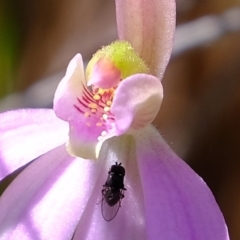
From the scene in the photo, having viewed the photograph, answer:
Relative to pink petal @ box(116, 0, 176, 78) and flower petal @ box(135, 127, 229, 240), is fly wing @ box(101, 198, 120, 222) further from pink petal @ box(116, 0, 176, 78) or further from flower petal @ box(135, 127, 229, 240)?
pink petal @ box(116, 0, 176, 78)

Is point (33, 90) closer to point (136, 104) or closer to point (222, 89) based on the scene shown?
point (222, 89)

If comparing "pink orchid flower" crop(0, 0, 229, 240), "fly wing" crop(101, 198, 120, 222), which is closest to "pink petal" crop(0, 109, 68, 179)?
"pink orchid flower" crop(0, 0, 229, 240)

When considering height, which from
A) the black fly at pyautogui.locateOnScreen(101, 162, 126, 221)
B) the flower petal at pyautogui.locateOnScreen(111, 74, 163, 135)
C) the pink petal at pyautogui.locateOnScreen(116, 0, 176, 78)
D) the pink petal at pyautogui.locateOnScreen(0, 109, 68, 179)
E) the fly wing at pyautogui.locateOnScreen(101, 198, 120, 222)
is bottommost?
the fly wing at pyautogui.locateOnScreen(101, 198, 120, 222)

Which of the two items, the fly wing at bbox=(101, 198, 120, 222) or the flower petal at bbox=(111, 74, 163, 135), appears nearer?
the flower petal at bbox=(111, 74, 163, 135)

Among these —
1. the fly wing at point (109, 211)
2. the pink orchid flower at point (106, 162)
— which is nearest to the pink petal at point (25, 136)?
the pink orchid flower at point (106, 162)

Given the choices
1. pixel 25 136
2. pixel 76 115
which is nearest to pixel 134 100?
pixel 76 115

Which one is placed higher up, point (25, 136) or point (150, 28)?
point (150, 28)

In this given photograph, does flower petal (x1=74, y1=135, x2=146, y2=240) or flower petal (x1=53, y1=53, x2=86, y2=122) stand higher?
flower petal (x1=53, y1=53, x2=86, y2=122)

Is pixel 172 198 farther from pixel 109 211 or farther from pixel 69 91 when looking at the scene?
pixel 69 91

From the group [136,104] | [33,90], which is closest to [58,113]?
[136,104]
